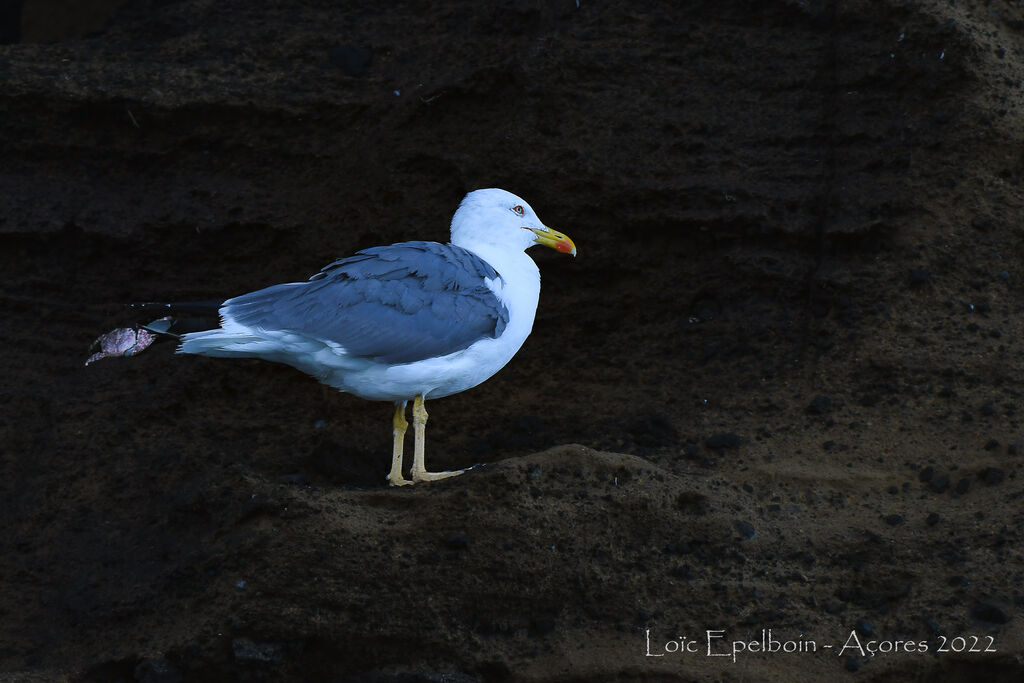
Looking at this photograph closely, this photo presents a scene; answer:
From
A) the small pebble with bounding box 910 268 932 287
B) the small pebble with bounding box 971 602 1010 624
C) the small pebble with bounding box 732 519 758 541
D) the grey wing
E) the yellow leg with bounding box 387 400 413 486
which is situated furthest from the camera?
the small pebble with bounding box 910 268 932 287

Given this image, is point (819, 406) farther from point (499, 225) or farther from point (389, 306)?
point (389, 306)

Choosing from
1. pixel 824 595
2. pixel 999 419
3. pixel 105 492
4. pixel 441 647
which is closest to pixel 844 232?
pixel 999 419

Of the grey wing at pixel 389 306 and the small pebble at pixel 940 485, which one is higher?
the grey wing at pixel 389 306

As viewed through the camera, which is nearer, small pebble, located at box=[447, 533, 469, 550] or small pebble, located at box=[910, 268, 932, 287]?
small pebble, located at box=[447, 533, 469, 550]

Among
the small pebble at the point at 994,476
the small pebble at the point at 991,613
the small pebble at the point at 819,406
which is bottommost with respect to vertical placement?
the small pebble at the point at 991,613

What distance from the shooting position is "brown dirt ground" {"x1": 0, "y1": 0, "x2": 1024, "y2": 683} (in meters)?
4.71

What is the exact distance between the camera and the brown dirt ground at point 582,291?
471cm

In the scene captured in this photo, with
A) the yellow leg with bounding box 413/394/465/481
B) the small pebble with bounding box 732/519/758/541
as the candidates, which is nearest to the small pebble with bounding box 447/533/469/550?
the yellow leg with bounding box 413/394/465/481

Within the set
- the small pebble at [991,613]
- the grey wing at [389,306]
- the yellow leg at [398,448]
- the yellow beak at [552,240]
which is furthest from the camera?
the yellow beak at [552,240]

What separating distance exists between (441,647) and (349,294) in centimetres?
158

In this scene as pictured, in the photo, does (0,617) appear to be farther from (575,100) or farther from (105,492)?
(575,100)

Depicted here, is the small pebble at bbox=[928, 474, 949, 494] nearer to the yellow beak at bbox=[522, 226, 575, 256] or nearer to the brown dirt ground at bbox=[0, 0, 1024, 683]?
the brown dirt ground at bbox=[0, 0, 1024, 683]

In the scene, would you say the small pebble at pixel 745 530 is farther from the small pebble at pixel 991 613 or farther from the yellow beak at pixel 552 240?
the yellow beak at pixel 552 240

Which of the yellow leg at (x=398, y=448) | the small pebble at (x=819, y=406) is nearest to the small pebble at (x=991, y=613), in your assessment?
the small pebble at (x=819, y=406)
